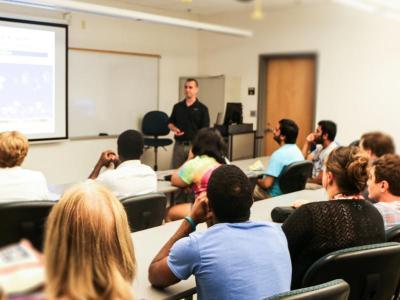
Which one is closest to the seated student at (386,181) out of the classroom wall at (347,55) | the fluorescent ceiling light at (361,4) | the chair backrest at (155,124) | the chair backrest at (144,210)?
the chair backrest at (144,210)

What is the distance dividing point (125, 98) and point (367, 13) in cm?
342

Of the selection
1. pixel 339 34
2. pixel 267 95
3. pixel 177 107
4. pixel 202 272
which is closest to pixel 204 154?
pixel 202 272

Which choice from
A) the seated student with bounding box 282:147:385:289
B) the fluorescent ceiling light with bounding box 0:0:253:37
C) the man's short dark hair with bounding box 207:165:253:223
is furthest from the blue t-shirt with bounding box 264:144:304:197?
the fluorescent ceiling light with bounding box 0:0:253:37

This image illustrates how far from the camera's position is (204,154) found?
2.96 metres

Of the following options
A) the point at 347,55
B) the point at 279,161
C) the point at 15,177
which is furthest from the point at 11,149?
the point at 347,55

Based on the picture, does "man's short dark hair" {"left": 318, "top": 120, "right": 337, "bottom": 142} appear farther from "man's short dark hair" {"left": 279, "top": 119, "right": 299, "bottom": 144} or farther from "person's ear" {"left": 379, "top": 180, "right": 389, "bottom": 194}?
"person's ear" {"left": 379, "top": 180, "right": 389, "bottom": 194}

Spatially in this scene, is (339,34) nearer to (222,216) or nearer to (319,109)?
(319,109)

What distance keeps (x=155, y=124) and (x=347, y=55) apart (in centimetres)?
277

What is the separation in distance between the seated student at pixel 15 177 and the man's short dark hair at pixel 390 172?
5.86ft

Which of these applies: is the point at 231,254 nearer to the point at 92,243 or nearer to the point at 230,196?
the point at 230,196

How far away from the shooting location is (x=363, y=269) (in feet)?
4.97

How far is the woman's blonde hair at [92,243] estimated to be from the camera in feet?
1.76

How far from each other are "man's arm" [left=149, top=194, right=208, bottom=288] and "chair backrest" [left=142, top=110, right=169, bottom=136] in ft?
15.8

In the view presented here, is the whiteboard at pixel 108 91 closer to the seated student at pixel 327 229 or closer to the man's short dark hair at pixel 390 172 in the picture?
the man's short dark hair at pixel 390 172
